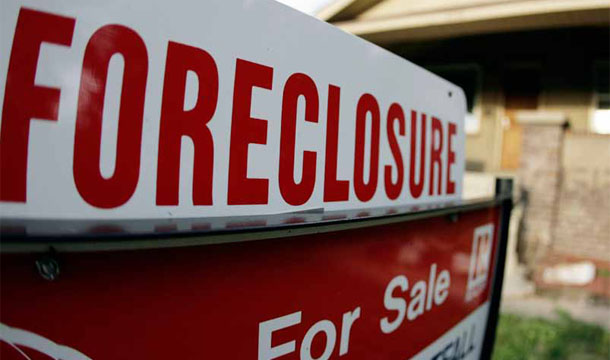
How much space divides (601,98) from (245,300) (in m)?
9.73

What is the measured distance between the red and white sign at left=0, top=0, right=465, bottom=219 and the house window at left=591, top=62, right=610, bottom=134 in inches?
357

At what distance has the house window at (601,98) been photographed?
28.3 feet

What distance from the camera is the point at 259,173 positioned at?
93cm

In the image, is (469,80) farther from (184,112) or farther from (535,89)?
(184,112)

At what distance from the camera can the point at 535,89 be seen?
9617 mm

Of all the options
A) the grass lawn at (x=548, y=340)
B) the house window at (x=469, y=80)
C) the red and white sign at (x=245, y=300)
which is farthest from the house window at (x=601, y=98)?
the red and white sign at (x=245, y=300)

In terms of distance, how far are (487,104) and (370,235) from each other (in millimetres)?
9415

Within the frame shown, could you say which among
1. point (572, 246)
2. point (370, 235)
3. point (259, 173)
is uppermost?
point (259, 173)

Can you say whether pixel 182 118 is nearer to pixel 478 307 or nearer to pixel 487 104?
pixel 478 307

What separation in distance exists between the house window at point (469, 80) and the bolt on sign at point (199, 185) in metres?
9.13

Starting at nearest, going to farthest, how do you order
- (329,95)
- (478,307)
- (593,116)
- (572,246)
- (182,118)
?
(182,118) → (329,95) → (478,307) → (572,246) → (593,116)

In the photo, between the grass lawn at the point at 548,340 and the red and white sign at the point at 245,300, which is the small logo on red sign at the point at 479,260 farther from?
the grass lawn at the point at 548,340

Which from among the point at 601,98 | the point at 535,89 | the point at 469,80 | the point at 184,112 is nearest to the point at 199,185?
the point at 184,112

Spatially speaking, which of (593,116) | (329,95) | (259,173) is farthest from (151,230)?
(593,116)
